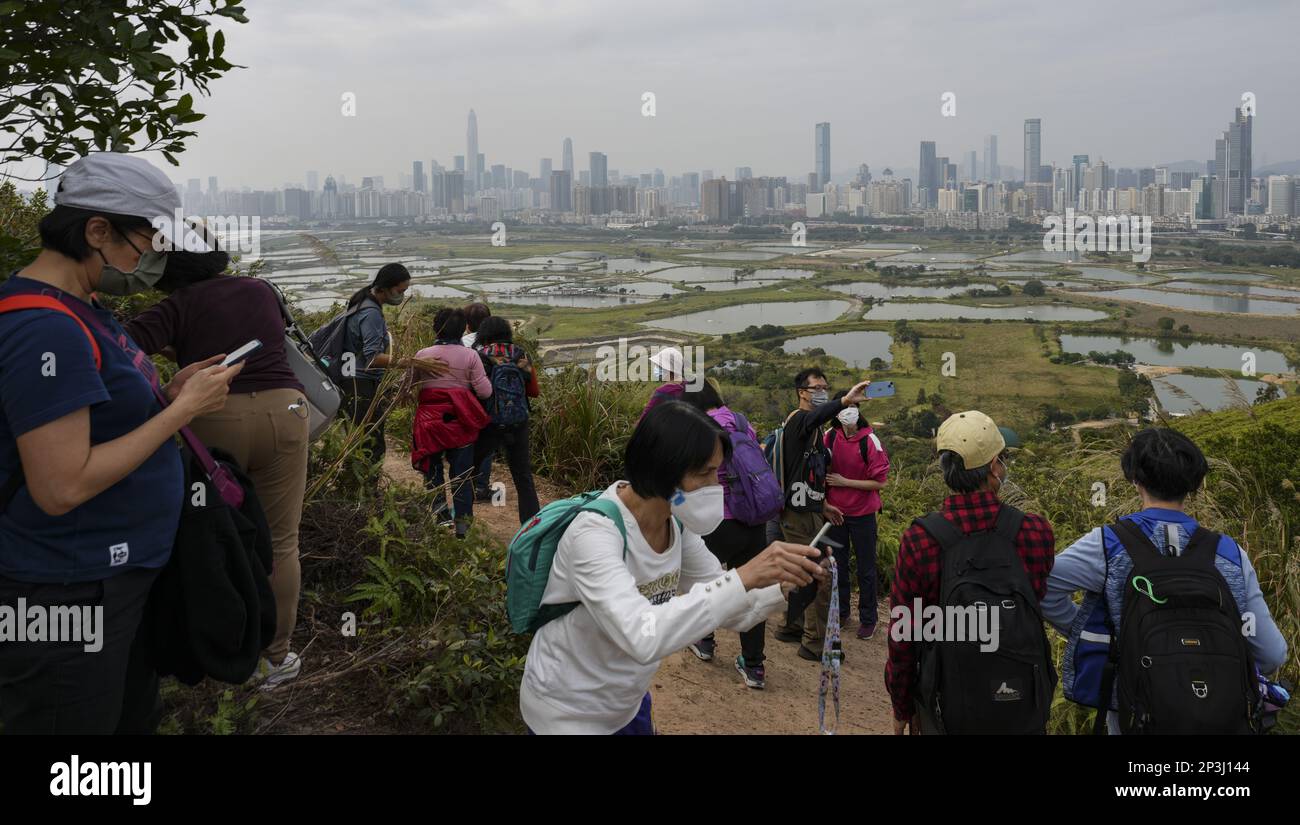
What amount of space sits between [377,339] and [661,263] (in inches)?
1401

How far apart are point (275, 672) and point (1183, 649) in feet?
10.5

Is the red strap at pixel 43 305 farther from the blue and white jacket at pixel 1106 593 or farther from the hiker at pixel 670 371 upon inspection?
the hiker at pixel 670 371

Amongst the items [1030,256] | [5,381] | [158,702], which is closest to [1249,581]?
[158,702]

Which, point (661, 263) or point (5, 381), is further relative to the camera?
point (661, 263)

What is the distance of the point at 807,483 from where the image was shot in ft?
18.5

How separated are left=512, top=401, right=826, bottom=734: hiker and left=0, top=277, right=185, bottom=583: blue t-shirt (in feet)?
2.83

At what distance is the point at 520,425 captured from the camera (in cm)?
654

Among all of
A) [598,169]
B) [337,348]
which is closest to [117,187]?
[337,348]

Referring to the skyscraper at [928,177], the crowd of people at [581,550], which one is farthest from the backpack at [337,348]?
the skyscraper at [928,177]

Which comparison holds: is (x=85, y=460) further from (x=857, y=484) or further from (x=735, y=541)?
(x=857, y=484)

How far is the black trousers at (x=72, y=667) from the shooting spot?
2.03 metres

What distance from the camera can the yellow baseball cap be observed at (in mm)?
3016

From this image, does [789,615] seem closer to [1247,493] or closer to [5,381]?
[1247,493]
